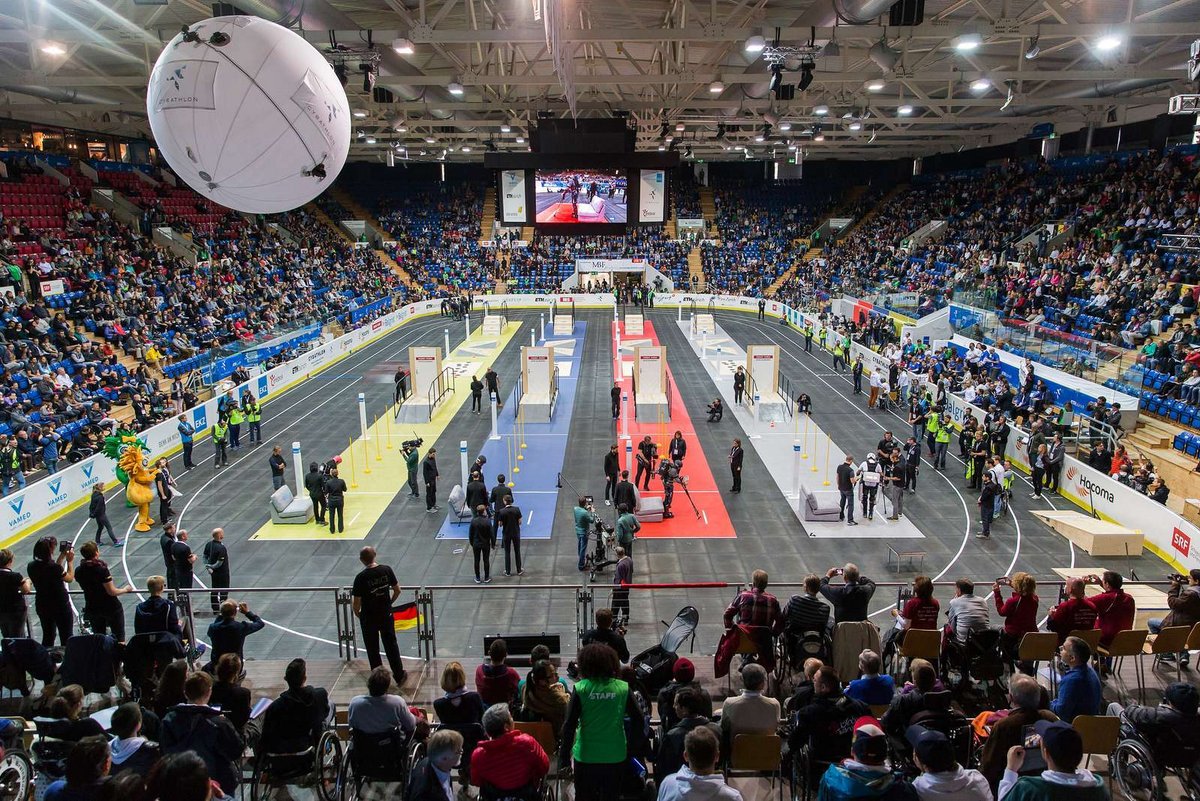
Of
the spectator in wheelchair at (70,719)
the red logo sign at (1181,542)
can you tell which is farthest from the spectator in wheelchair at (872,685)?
the red logo sign at (1181,542)

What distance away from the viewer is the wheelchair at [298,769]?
19.1 feet

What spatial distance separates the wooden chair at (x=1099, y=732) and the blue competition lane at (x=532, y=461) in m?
10.9

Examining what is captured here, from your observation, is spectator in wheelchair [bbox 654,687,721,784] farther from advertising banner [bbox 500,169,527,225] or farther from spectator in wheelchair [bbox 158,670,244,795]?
advertising banner [bbox 500,169,527,225]

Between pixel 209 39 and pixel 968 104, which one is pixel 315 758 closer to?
pixel 209 39

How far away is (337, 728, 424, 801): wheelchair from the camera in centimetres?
572

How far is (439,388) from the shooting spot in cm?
2723

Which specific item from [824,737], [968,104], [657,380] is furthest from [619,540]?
[968,104]

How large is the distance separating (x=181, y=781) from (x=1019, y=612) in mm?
7259

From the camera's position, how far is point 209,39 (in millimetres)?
4605

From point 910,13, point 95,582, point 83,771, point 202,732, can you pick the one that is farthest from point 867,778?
point 910,13

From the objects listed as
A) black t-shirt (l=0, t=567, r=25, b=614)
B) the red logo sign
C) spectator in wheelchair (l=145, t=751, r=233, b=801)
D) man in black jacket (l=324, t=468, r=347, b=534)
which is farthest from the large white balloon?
the red logo sign

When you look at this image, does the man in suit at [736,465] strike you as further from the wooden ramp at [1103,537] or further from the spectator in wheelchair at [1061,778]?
the spectator in wheelchair at [1061,778]

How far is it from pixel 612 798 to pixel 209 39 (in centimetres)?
525

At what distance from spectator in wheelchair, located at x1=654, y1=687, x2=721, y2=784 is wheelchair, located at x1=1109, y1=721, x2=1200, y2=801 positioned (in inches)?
129
